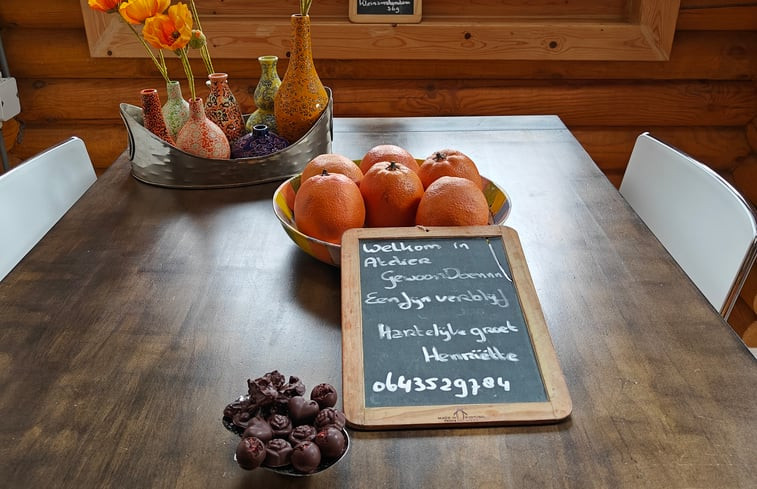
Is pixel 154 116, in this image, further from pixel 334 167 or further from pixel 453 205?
pixel 453 205

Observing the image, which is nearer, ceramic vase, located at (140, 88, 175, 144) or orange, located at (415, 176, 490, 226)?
orange, located at (415, 176, 490, 226)

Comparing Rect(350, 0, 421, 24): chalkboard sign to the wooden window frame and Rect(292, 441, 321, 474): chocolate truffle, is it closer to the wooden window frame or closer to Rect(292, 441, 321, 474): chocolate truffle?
the wooden window frame

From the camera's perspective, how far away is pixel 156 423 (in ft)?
2.25

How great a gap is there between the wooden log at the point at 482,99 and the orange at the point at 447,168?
4.54 feet

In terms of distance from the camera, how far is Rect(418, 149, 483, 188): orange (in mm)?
1018

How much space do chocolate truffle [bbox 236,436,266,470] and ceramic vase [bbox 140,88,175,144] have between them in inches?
31.9

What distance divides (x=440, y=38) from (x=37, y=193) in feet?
4.69

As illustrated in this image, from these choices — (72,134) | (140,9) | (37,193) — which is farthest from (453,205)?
(72,134)

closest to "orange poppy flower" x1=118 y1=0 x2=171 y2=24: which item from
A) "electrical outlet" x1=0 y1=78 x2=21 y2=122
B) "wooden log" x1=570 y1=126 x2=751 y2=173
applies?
"electrical outlet" x1=0 y1=78 x2=21 y2=122

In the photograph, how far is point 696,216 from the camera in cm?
122

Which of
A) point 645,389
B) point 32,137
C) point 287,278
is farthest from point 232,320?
point 32,137

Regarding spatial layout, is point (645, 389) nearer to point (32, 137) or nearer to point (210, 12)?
point (210, 12)

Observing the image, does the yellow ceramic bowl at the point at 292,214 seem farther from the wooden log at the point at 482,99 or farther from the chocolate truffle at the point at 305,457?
the wooden log at the point at 482,99

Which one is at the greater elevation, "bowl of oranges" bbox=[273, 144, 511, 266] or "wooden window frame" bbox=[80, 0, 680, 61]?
"bowl of oranges" bbox=[273, 144, 511, 266]
